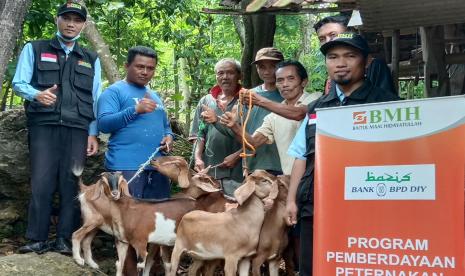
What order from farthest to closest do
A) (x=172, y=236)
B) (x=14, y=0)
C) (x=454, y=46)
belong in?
1. (x=454, y=46)
2. (x=172, y=236)
3. (x=14, y=0)

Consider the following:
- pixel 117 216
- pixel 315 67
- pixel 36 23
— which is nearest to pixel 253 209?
pixel 117 216

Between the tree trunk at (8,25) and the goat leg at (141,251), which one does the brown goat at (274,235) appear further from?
the tree trunk at (8,25)

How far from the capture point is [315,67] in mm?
15305

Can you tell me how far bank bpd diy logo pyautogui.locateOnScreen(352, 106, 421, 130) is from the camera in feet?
10.5

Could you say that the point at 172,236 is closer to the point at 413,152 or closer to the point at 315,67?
the point at 413,152

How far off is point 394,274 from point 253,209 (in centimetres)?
186

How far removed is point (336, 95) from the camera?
13.8 feet

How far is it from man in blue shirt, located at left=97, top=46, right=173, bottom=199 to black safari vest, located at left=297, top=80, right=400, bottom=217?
1.75 metres

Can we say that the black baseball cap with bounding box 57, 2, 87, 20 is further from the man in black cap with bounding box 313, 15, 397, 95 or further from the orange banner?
the orange banner

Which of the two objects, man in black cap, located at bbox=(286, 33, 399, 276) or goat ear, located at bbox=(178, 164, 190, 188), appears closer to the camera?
man in black cap, located at bbox=(286, 33, 399, 276)

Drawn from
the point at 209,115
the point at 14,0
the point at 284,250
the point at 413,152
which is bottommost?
the point at 284,250

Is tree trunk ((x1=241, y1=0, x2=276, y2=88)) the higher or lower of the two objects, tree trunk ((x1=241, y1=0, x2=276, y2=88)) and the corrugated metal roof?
the higher

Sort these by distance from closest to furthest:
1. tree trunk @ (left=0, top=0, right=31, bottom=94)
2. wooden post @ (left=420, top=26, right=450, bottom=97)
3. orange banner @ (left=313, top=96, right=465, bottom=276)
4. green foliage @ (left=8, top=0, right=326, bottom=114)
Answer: orange banner @ (left=313, top=96, right=465, bottom=276)
tree trunk @ (left=0, top=0, right=31, bottom=94)
wooden post @ (left=420, top=26, right=450, bottom=97)
green foliage @ (left=8, top=0, right=326, bottom=114)

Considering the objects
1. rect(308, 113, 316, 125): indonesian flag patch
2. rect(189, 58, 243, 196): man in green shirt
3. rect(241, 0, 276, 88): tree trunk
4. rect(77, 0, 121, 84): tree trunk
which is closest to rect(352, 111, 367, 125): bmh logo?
rect(308, 113, 316, 125): indonesian flag patch
